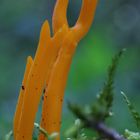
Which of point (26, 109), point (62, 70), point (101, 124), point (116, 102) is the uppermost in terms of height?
point (116, 102)

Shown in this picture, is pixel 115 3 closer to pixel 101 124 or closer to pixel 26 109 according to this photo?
pixel 26 109

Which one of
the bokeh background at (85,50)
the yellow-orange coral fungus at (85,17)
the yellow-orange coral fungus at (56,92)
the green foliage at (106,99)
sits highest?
the bokeh background at (85,50)

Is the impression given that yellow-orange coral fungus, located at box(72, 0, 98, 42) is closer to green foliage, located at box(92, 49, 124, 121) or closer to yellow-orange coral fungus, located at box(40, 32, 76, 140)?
yellow-orange coral fungus, located at box(40, 32, 76, 140)

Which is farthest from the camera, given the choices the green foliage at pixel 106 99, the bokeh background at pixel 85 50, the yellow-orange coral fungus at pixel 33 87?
the bokeh background at pixel 85 50

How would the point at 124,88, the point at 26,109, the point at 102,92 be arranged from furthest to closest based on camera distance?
the point at 124,88
the point at 26,109
the point at 102,92

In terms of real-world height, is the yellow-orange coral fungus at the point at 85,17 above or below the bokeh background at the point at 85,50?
below

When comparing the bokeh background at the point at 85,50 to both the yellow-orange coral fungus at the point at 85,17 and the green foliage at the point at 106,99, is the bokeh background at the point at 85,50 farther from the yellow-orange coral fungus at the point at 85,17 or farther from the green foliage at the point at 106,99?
the green foliage at the point at 106,99

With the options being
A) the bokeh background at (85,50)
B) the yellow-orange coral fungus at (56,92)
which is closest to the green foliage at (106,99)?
the yellow-orange coral fungus at (56,92)

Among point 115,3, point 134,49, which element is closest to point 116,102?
point 134,49
